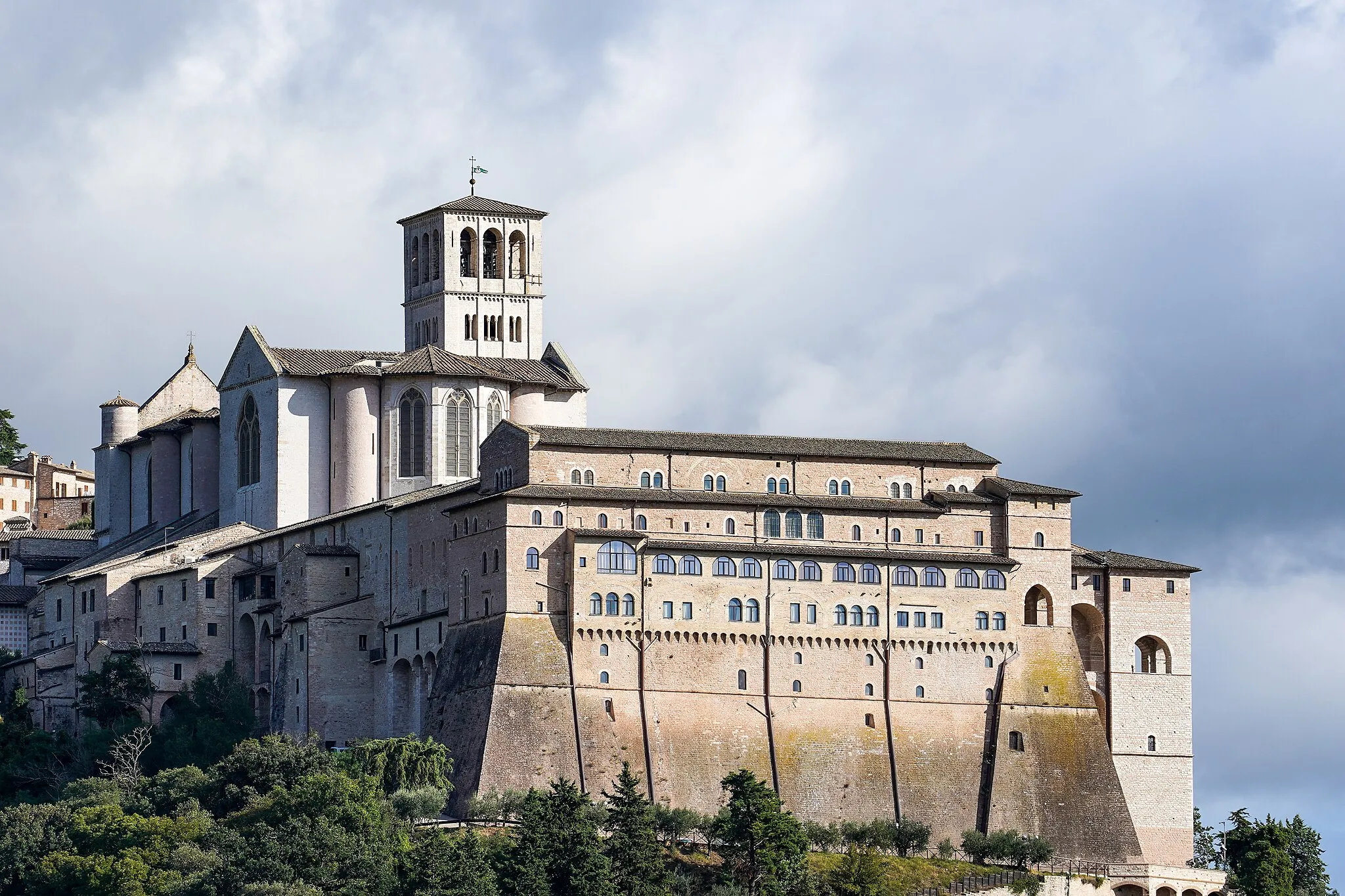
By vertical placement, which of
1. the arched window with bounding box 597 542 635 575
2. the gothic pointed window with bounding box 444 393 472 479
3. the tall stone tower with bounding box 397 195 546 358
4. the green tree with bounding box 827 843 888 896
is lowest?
the green tree with bounding box 827 843 888 896

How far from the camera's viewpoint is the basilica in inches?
3720

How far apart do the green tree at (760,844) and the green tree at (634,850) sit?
2.07m

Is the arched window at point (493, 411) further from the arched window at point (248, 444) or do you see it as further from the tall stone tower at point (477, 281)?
the arched window at point (248, 444)

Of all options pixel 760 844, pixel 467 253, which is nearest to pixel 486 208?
pixel 467 253

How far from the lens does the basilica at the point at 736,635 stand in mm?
94500

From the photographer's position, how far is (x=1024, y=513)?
327 ft

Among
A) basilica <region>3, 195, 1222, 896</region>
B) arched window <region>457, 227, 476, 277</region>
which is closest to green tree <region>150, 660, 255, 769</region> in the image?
basilica <region>3, 195, 1222, 896</region>

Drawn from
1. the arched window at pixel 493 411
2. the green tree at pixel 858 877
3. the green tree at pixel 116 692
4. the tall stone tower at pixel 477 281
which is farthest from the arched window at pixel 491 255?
the green tree at pixel 858 877

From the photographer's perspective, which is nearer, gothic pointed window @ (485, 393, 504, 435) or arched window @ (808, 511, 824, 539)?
arched window @ (808, 511, 824, 539)

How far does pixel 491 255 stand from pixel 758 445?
2386cm

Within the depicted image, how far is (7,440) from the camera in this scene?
166 metres

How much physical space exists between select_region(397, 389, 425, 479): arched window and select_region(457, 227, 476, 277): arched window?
8342mm

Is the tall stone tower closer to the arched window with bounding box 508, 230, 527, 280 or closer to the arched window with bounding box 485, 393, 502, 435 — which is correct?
the arched window with bounding box 508, 230, 527, 280

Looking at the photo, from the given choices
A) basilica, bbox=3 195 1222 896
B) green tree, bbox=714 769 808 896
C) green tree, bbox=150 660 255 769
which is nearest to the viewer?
green tree, bbox=714 769 808 896
